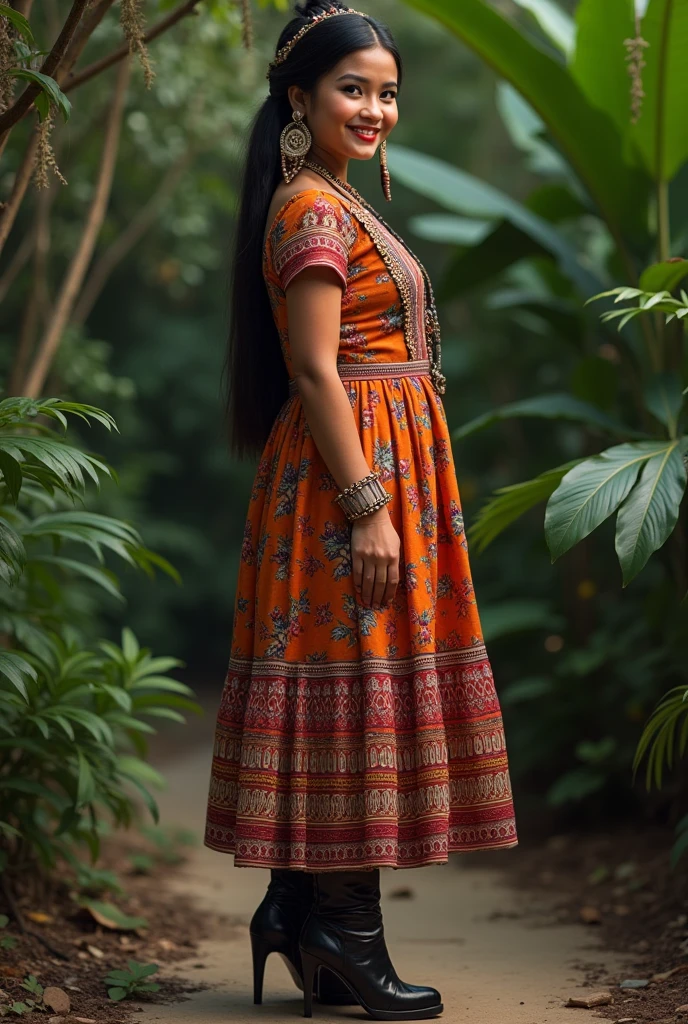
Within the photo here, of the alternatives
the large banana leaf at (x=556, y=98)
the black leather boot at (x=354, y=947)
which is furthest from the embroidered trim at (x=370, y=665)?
the large banana leaf at (x=556, y=98)

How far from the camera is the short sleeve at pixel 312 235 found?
2145mm

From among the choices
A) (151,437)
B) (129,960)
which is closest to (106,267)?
(129,960)

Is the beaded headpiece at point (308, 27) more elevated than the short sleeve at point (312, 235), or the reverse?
the beaded headpiece at point (308, 27)

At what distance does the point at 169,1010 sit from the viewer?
2.26 m

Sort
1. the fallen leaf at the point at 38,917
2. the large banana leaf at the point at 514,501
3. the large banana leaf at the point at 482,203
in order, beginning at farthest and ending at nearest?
1. the large banana leaf at the point at 482,203
2. the fallen leaf at the point at 38,917
3. the large banana leaf at the point at 514,501

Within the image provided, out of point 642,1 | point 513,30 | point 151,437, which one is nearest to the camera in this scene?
point 513,30

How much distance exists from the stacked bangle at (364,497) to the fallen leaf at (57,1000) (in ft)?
3.50

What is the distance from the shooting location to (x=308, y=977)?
220 cm

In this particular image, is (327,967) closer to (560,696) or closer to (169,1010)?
(169,1010)

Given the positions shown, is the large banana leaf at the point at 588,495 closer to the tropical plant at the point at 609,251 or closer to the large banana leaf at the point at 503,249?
the tropical plant at the point at 609,251

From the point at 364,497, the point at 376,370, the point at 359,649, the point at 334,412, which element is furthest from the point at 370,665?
the point at 376,370

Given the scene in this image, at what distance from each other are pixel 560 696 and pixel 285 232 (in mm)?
2532

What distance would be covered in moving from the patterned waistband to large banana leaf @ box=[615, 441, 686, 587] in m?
0.50

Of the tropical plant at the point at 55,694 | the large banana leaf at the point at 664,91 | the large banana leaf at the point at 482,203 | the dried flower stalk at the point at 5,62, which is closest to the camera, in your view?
the dried flower stalk at the point at 5,62
